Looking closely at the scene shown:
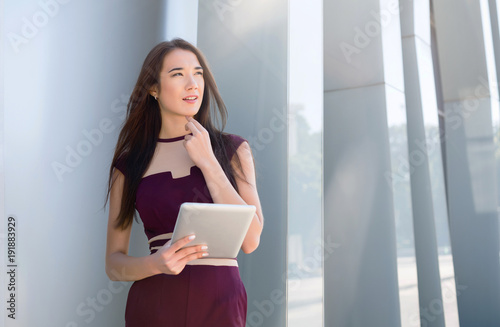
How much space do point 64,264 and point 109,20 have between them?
143 cm

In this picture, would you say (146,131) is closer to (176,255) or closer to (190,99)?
(190,99)

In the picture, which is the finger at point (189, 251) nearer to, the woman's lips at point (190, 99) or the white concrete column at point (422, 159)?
the woman's lips at point (190, 99)

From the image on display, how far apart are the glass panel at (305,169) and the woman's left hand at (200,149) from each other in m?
1.04

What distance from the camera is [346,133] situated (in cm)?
446

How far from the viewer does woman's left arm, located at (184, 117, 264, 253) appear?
2131 mm

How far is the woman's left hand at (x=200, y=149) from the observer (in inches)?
85.7

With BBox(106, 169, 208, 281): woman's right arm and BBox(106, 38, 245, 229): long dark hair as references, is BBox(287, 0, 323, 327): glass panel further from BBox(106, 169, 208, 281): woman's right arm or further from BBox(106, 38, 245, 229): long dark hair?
BBox(106, 169, 208, 281): woman's right arm

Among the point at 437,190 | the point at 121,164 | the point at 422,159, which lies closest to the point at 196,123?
the point at 121,164

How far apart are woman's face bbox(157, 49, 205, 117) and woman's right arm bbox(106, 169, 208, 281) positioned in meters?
0.40

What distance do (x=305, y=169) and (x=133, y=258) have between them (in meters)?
1.48

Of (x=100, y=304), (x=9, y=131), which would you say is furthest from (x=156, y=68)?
(x=100, y=304)

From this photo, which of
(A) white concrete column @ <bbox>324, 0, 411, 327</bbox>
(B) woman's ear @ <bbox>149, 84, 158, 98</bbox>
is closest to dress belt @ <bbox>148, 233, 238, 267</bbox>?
(B) woman's ear @ <bbox>149, 84, 158, 98</bbox>

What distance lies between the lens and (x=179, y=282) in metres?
2.14

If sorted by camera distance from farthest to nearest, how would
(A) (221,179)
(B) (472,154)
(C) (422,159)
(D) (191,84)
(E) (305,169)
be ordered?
(B) (472,154), (C) (422,159), (E) (305,169), (D) (191,84), (A) (221,179)
